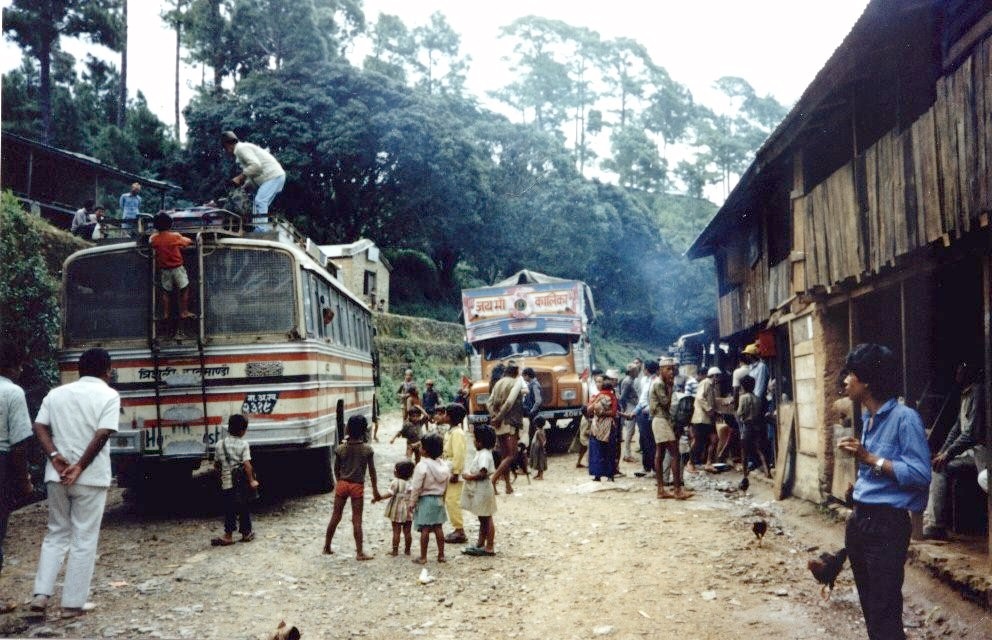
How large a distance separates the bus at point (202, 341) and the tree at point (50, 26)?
1.58 m

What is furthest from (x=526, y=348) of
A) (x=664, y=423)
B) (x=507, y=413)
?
Answer: (x=664, y=423)

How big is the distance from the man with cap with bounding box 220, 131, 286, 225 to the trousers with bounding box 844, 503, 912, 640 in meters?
7.33

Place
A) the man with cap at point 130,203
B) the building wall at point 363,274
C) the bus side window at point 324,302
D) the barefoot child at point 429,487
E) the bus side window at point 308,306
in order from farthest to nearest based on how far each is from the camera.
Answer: the building wall at point 363,274 → the bus side window at point 324,302 → the bus side window at point 308,306 → the man with cap at point 130,203 → the barefoot child at point 429,487

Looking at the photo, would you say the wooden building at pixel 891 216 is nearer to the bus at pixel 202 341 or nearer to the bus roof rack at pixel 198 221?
the bus at pixel 202 341

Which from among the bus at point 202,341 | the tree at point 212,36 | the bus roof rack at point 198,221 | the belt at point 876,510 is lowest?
the belt at point 876,510

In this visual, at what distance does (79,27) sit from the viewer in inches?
267

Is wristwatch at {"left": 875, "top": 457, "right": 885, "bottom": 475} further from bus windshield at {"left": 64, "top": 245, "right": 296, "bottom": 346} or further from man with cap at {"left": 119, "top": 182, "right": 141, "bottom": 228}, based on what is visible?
man with cap at {"left": 119, "top": 182, "right": 141, "bottom": 228}

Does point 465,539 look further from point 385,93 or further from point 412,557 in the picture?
point 385,93

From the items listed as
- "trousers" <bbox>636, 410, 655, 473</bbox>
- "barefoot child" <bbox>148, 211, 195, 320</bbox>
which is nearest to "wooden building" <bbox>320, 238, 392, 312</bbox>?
→ "trousers" <bbox>636, 410, 655, 473</bbox>

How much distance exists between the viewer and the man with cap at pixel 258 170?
9.09m

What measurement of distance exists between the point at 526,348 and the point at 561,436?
212 cm

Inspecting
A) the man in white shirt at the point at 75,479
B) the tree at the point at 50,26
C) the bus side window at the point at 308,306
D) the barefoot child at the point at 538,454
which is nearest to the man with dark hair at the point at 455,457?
the bus side window at the point at 308,306

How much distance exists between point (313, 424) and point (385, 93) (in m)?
4.39

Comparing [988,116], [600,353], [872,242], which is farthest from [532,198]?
[988,116]
